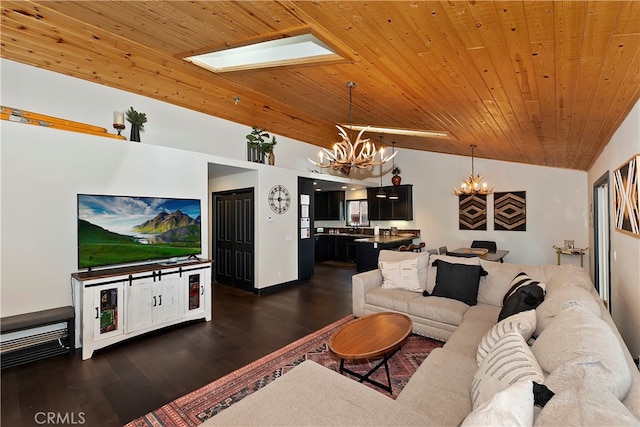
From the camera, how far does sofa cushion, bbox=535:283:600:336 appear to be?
6.32 ft

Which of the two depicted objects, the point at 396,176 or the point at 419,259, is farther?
the point at 396,176

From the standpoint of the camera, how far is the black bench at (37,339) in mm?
2783

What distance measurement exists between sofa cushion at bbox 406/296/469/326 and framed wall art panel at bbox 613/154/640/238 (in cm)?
155

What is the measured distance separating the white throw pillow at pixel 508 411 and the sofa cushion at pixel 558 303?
124 cm

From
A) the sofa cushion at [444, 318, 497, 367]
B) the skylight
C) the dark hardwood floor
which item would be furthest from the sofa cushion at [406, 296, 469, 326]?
the skylight

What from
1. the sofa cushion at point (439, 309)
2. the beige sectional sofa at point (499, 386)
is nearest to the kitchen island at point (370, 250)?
the sofa cushion at point (439, 309)

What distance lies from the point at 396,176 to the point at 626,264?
A: 5911mm

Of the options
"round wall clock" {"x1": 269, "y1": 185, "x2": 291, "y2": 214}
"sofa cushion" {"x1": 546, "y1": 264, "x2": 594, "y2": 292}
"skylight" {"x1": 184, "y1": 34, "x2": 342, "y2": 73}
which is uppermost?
"skylight" {"x1": 184, "y1": 34, "x2": 342, "y2": 73}

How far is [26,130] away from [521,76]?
4597 mm

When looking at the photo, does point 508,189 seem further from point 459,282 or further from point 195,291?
point 195,291

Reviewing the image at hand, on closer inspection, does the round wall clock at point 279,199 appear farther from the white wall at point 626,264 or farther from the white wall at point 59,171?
the white wall at point 626,264

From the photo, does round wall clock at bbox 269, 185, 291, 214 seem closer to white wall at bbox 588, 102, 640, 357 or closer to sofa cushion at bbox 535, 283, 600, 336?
sofa cushion at bbox 535, 283, 600, 336

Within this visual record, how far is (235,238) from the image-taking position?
5934 mm

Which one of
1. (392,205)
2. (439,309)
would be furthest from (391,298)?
(392,205)
